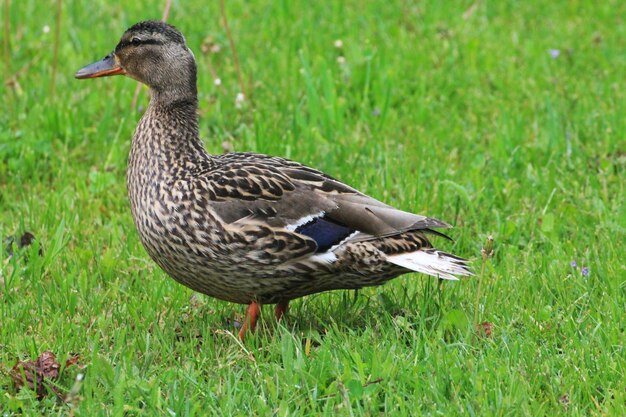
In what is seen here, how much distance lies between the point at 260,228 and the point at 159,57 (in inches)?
45.5

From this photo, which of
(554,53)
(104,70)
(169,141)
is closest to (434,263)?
(169,141)

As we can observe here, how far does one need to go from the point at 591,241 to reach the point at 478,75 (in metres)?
2.72

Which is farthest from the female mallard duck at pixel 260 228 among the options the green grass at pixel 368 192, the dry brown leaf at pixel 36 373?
the dry brown leaf at pixel 36 373

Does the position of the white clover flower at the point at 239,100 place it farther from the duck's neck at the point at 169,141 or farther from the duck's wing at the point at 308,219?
the duck's wing at the point at 308,219

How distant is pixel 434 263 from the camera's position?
4.84m

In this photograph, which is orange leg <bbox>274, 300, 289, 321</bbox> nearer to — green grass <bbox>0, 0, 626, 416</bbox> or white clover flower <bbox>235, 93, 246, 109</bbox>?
green grass <bbox>0, 0, 626, 416</bbox>

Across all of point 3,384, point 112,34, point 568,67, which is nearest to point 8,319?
point 3,384

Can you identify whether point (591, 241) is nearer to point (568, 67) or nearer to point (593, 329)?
point (593, 329)

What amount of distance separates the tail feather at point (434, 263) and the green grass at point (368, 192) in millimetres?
177

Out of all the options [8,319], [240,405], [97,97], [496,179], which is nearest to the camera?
[240,405]

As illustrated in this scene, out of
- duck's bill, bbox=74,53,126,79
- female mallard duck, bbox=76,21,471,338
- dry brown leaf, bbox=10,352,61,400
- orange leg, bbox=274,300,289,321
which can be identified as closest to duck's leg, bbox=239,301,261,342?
female mallard duck, bbox=76,21,471,338

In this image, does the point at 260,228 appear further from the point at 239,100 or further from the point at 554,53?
the point at 554,53

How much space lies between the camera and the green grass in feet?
14.0

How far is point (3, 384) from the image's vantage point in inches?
174
